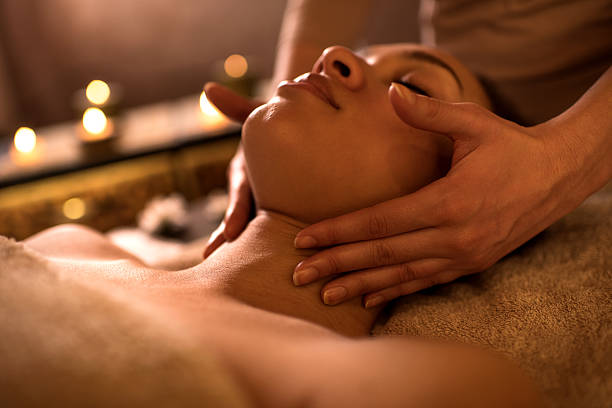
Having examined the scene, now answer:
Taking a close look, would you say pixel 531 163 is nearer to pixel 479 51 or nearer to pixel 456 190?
pixel 456 190

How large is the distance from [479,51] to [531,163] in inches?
21.9

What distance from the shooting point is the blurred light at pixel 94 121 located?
221 cm

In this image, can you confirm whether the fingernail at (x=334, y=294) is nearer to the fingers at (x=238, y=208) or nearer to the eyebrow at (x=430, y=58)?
the fingers at (x=238, y=208)

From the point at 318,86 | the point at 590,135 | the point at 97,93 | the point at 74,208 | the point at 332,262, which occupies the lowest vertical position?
the point at 74,208

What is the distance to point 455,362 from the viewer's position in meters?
0.46

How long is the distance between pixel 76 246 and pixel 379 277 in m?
0.59

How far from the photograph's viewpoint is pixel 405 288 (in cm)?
79

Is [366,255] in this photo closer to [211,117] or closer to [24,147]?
[211,117]

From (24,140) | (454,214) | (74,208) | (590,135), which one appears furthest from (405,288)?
(24,140)

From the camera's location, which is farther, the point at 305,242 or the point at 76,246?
the point at 76,246

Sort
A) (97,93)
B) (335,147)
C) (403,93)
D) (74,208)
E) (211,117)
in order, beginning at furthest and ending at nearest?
1. (97,93)
2. (211,117)
3. (74,208)
4. (335,147)
5. (403,93)

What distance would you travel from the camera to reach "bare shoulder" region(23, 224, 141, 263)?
3.05ft

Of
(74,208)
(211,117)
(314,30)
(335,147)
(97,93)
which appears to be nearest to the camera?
(335,147)

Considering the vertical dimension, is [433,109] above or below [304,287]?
above
